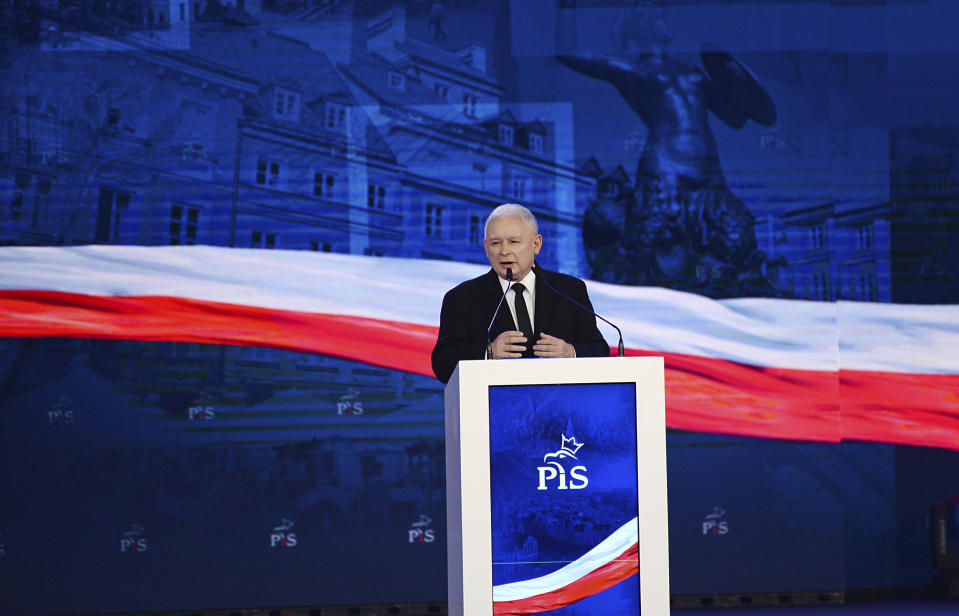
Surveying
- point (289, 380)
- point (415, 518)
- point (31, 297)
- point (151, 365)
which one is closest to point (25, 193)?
point (31, 297)

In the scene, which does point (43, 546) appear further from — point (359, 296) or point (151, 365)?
point (359, 296)

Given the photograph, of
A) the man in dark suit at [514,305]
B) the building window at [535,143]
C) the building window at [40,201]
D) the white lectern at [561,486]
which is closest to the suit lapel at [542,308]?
the man in dark suit at [514,305]

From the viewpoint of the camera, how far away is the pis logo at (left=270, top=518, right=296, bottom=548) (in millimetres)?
5223

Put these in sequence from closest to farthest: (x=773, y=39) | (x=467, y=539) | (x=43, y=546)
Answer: (x=467, y=539)
(x=43, y=546)
(x=773, y=39)

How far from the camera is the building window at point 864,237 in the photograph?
548 centimetres

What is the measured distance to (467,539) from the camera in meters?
2.40

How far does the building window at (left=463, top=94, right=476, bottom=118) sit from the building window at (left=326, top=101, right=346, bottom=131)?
62 cm

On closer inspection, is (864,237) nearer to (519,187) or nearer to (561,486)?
(519,187)

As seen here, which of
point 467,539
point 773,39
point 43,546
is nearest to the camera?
point 467,539

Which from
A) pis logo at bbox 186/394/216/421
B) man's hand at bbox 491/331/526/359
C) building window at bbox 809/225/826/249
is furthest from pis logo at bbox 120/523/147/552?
building window at bbox 809/225/826/249

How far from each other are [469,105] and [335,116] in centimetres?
69

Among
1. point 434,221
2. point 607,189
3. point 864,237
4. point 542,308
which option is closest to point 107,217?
point 434,221

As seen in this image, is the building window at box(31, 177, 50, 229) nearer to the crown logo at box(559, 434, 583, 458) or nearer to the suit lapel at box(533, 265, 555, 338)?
the suit lapel at box(533, 265, 555, 338)

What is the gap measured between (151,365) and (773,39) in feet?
11.7
